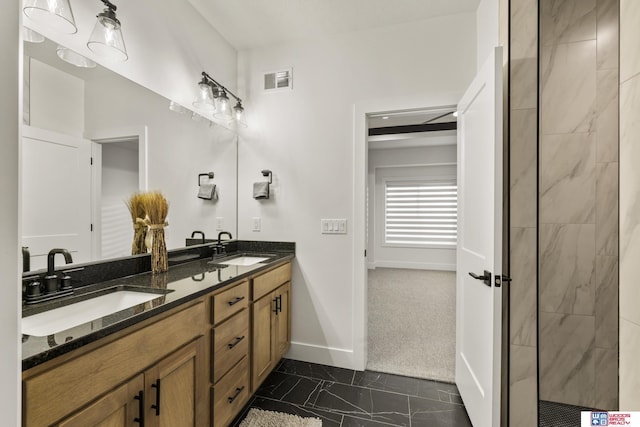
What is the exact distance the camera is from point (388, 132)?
15.9 feet

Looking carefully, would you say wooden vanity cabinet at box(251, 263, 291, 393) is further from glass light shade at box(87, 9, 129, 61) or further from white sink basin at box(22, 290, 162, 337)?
glass light shade at box(87, 9, 129, 61)

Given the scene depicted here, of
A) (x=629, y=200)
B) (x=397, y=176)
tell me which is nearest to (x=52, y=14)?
(x=629, y=200)

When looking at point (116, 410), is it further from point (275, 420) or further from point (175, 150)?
point (175, 150)

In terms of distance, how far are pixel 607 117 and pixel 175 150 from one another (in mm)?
2647

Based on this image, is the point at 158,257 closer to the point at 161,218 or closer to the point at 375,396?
the point at 161,218

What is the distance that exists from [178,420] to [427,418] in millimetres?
1434

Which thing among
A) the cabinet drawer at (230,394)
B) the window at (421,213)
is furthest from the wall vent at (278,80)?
the window at (421,213)

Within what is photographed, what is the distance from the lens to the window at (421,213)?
20.4ft

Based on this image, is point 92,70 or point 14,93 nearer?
point 14,93

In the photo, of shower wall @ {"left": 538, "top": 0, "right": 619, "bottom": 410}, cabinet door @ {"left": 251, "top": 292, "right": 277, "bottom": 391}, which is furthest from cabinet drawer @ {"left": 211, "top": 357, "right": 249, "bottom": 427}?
shower wall @ {"left": 538, "top": 0, "right": 619, "bottom": 410}

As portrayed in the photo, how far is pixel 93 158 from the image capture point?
1542mm

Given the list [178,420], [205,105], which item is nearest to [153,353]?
[178,420]

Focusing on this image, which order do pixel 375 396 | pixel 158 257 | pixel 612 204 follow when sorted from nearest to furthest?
pixel 612 204, pixel 158 257, pixel 375 396

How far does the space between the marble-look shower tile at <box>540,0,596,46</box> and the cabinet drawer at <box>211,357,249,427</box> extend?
2.57 m
